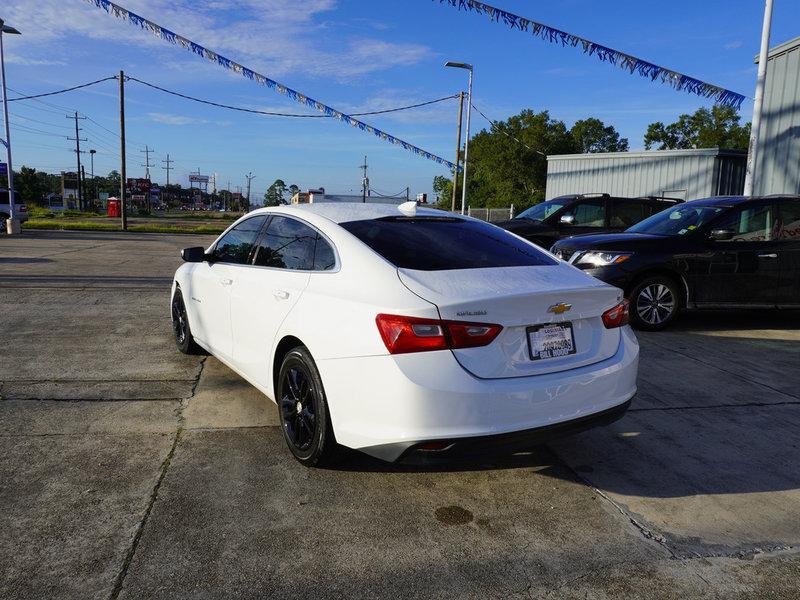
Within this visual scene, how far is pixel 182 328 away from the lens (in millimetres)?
5613

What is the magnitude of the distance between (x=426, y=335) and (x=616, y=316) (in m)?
1.25

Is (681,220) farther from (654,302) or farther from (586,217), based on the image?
(586,217)

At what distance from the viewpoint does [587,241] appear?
7902mm

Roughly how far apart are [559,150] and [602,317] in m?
51.4

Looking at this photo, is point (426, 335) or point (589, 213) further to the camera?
point (589, 213)

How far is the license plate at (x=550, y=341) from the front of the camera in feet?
9.55

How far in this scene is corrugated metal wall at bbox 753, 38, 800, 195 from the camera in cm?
1212

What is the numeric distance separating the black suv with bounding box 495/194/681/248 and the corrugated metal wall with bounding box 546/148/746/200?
7.91 meters

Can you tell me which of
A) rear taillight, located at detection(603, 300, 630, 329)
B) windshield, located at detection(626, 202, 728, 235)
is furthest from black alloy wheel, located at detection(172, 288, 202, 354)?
windshield, located at detection(626, 202, 728, 235)

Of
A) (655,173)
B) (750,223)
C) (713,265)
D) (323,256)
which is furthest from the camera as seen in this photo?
(655,173)

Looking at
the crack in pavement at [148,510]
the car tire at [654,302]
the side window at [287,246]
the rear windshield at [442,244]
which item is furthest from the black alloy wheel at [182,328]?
the car tire at [654,302]

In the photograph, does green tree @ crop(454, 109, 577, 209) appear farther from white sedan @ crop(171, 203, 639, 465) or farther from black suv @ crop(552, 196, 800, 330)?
white sedan @ crop(171, 203, 639, 465)

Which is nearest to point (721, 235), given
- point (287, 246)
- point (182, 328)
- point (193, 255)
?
point (287, 246)

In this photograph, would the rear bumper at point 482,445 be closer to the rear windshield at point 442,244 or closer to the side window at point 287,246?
the rear windshield at point 442,244
